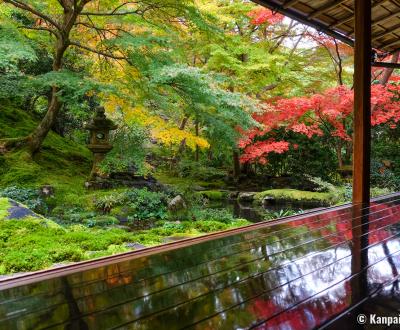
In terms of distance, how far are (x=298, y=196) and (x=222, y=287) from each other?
745 cm

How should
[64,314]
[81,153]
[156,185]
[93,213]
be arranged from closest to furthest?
[64,314]
[93,213]
[156,185]
[81,153]

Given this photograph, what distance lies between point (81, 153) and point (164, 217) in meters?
3.95

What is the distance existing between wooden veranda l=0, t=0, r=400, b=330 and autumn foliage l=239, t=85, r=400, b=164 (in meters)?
5.68

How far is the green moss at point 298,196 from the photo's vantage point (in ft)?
26.0

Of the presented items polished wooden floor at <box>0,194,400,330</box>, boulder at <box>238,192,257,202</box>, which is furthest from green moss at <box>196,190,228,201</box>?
polished wooden floor at <box>0,194,400,330</box>

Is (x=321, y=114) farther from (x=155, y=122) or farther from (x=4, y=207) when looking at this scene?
(x=4, y=207)

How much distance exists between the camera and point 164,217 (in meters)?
5.98

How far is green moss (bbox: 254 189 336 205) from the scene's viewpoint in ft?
26.0

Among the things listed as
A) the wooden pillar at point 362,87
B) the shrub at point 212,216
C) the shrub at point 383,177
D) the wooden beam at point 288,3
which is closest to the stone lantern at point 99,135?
the shrub at point 212,216

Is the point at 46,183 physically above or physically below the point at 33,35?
below

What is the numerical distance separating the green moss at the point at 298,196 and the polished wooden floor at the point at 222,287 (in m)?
6.24

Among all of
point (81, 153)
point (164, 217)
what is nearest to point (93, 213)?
point (164, 217)

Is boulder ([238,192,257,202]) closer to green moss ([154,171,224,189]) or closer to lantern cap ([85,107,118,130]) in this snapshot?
green moss ([154,171,224,189])

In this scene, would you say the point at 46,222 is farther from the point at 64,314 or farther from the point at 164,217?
the point at 64,314
